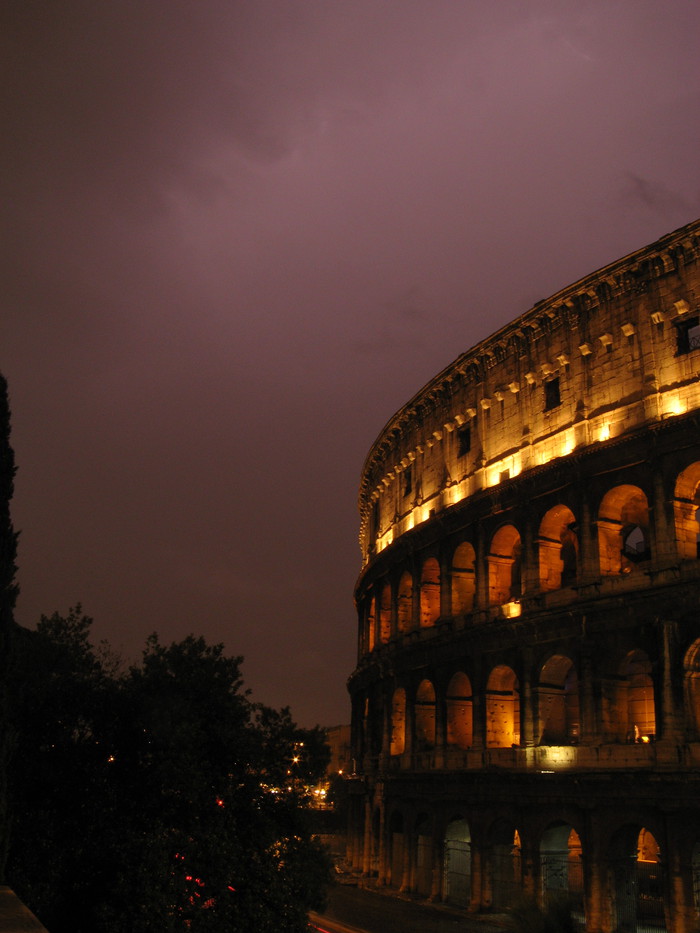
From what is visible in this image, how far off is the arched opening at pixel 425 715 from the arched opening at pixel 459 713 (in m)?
2.03

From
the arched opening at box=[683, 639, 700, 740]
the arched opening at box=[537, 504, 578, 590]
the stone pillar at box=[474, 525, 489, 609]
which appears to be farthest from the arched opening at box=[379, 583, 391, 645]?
the arched opening at box=[683, 639, 700, 740]

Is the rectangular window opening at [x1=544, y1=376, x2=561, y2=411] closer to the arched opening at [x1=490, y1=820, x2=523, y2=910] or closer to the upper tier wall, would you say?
the upper tier wall

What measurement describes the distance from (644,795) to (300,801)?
10.6m

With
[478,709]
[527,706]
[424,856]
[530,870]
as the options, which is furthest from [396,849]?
[527,706]

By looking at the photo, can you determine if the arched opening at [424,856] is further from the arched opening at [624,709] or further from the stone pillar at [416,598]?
the arched opening at [624,709]

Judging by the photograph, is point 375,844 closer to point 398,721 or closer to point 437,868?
point 398,721

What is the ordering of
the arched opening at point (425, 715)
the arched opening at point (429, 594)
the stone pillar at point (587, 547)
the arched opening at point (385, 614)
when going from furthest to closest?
1. the arched opening at point (385, 614)
2. the arched opening at point (429, 594)
3. the arched opening at point (425, 715)
4. the stone pillar at point (587, 547)

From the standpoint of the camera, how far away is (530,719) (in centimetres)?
2708

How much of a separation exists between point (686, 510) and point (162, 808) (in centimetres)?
1601

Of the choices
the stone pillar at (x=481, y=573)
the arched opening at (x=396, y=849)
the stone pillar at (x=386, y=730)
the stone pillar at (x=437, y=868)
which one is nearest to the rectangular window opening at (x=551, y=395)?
the stone pillar at (x=481, y=573)

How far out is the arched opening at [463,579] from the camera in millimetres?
32438

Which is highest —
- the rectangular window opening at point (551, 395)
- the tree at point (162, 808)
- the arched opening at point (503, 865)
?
the rectangular window opening at point (551, 395)

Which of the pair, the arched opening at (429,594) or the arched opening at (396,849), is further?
the arched opening at (429,594)

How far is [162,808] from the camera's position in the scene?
1448cm
